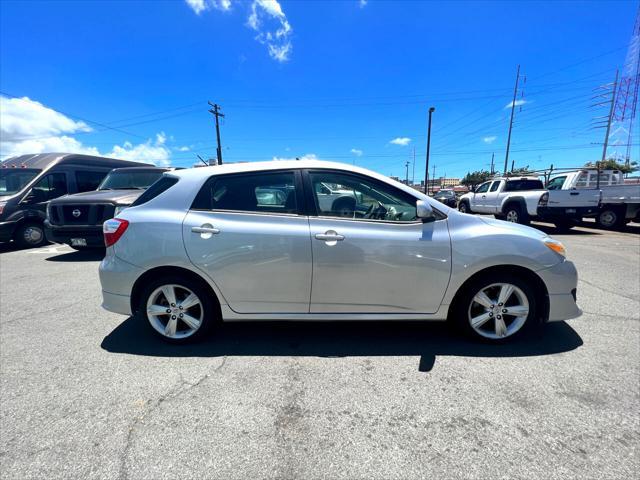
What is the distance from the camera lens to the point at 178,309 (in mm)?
2932

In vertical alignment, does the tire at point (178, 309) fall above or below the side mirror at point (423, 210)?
below

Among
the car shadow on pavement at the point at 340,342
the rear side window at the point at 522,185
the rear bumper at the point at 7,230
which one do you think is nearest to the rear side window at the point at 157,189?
the car shadow on pavement at the point at 340,342

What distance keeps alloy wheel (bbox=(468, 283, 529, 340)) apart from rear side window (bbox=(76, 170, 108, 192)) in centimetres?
1067

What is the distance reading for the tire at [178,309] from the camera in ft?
9.44

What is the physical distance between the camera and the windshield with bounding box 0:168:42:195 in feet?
26.0

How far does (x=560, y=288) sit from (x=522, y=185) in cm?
1183

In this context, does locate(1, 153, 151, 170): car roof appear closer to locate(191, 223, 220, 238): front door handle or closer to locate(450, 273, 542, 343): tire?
locate(191, 223, 220, 238): front door handle

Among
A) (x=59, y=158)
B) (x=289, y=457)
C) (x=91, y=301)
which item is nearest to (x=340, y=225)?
(x=289, y=457)

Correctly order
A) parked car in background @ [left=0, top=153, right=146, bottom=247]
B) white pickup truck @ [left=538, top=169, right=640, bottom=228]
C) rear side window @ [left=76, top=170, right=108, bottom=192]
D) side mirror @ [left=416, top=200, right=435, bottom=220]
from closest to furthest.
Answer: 1. side mirror @ [left=416, top=200, right=435, bottom=220]
2. parked car in background @ [left=0, top=153, right=146, bottom=247]
3. rear side window @ [left=76, top=170, right=108, bottom=192]
4. white pickup truck @ [left=538, top=169, right=640, bottom=228]

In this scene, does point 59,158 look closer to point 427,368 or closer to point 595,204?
point 427,368

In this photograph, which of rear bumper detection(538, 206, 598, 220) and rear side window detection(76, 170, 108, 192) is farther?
rear bumper detection(538, 206, 598, 220)

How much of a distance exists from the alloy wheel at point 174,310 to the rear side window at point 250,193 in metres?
0.83

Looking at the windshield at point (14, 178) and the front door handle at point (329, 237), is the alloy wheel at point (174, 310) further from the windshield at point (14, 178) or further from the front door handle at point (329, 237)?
the windshield at point (14, 178)

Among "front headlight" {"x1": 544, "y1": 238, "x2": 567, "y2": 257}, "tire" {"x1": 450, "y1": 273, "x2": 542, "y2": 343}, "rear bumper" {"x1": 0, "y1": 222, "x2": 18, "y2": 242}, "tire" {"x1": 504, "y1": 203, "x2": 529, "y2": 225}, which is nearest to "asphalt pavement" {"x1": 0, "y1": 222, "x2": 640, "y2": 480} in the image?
"tire" {"x1": 450, "y1": 273, "x2": 542, "y2": 343}
